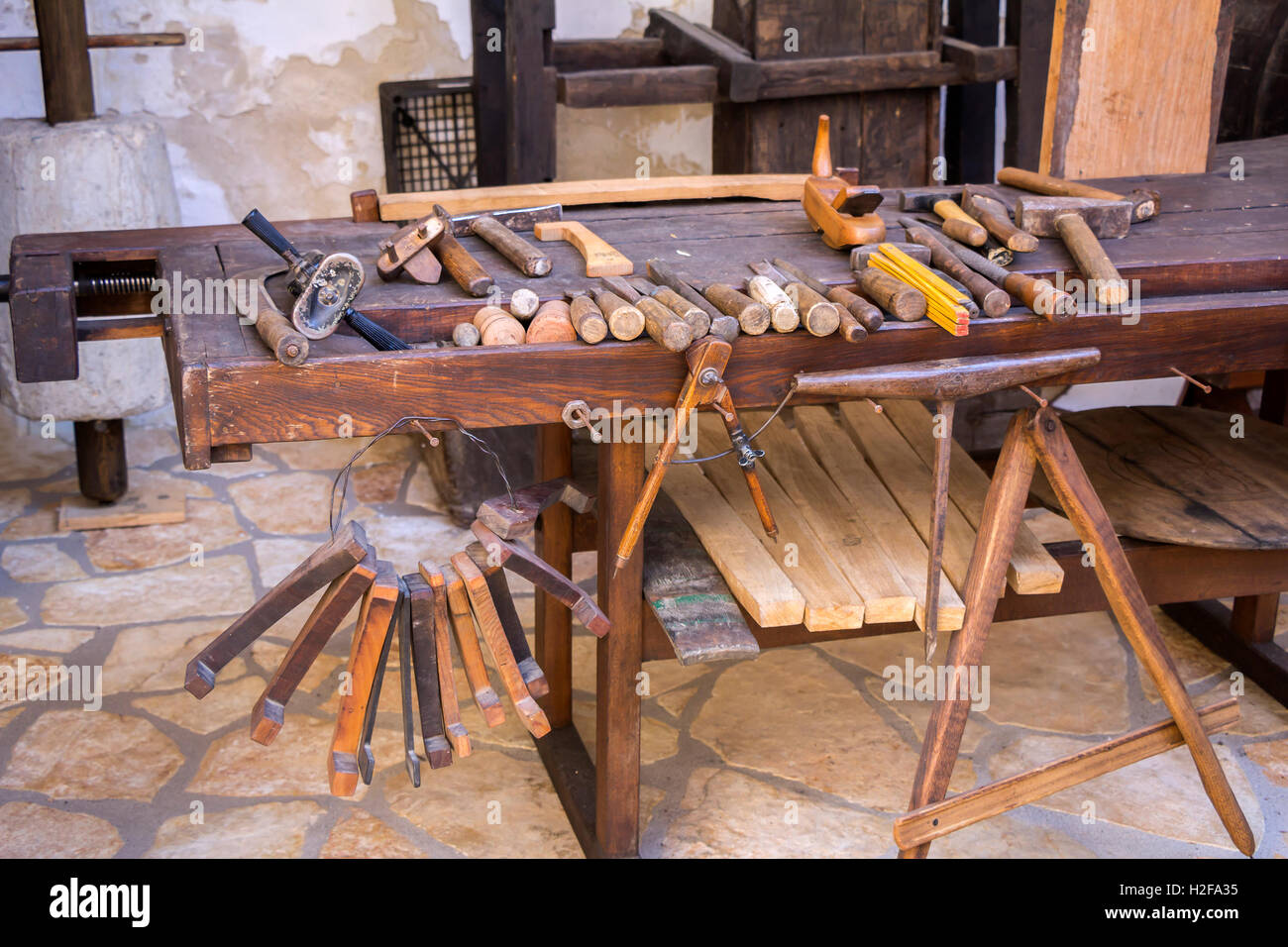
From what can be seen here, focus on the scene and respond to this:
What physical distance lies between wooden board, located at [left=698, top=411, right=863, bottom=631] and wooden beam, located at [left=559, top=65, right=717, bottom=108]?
1.57m

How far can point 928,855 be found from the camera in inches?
138

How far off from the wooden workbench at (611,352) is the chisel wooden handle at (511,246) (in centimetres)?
4

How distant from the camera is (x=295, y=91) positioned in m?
5.93

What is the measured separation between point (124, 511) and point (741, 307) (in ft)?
11.6

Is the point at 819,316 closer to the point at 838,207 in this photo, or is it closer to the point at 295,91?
the point at 838,207

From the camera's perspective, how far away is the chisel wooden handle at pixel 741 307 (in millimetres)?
2745

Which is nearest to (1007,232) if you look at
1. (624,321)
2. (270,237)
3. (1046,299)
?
(1046,299)

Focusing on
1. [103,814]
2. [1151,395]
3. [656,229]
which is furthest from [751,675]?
[1151,395]

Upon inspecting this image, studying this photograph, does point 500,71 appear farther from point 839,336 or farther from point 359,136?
point 839,336

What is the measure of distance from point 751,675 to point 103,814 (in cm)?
196

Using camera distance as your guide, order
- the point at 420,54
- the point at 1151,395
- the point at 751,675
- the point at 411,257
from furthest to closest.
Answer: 1. the point at 1151,395
2. the point at 420,54
3. the point at 751,675
4. the point at 411,257

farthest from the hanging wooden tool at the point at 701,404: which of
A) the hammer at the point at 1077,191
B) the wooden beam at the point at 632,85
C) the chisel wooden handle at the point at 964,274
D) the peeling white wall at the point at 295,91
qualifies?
the peeling white wall at the point at 295,91

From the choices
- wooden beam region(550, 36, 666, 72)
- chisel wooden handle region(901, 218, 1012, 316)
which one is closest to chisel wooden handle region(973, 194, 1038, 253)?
chisel wooden handle region(901, 218, 1012, 316)

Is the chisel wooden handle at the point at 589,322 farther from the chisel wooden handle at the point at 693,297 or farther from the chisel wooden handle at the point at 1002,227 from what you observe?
the chisel wooden handle at the point at 1002,227
